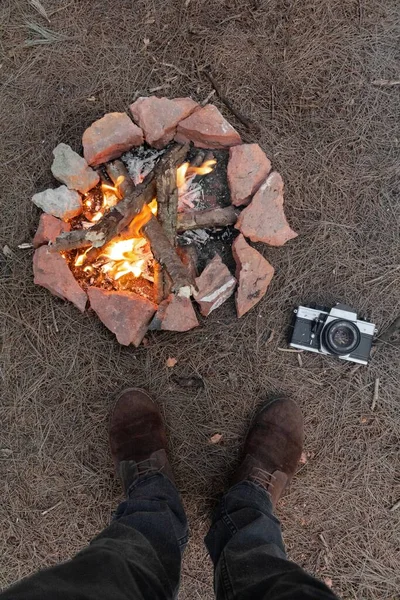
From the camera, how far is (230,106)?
222 cm

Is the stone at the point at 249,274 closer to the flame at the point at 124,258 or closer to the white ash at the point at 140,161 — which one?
the flame at the point at 124,258

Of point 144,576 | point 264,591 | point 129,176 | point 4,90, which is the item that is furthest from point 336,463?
point 4,90

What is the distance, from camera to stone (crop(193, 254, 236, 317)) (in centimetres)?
208

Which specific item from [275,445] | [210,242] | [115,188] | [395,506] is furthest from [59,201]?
[395,506]

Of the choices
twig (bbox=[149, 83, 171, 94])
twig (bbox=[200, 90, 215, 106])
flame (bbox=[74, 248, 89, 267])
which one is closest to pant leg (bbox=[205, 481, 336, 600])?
flame (bbox=[74, 248, 89, 267])

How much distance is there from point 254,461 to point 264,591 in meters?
0.76

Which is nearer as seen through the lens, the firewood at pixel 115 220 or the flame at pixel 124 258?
the firewood at pixel 115 220

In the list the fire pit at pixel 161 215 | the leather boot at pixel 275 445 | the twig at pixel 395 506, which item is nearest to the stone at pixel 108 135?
the fire pit at pixel 161 215

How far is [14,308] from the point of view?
86.2 inches

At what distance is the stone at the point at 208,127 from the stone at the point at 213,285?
56 centimetres

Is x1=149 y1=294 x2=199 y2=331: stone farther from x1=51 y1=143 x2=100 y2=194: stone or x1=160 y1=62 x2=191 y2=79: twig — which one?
x1=160 y1=62 x2=191 y2=79: twig

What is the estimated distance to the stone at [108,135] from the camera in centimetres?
211

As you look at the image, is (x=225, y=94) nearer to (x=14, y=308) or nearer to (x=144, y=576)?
(x=14, y=308)

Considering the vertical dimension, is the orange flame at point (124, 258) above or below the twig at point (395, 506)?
above
